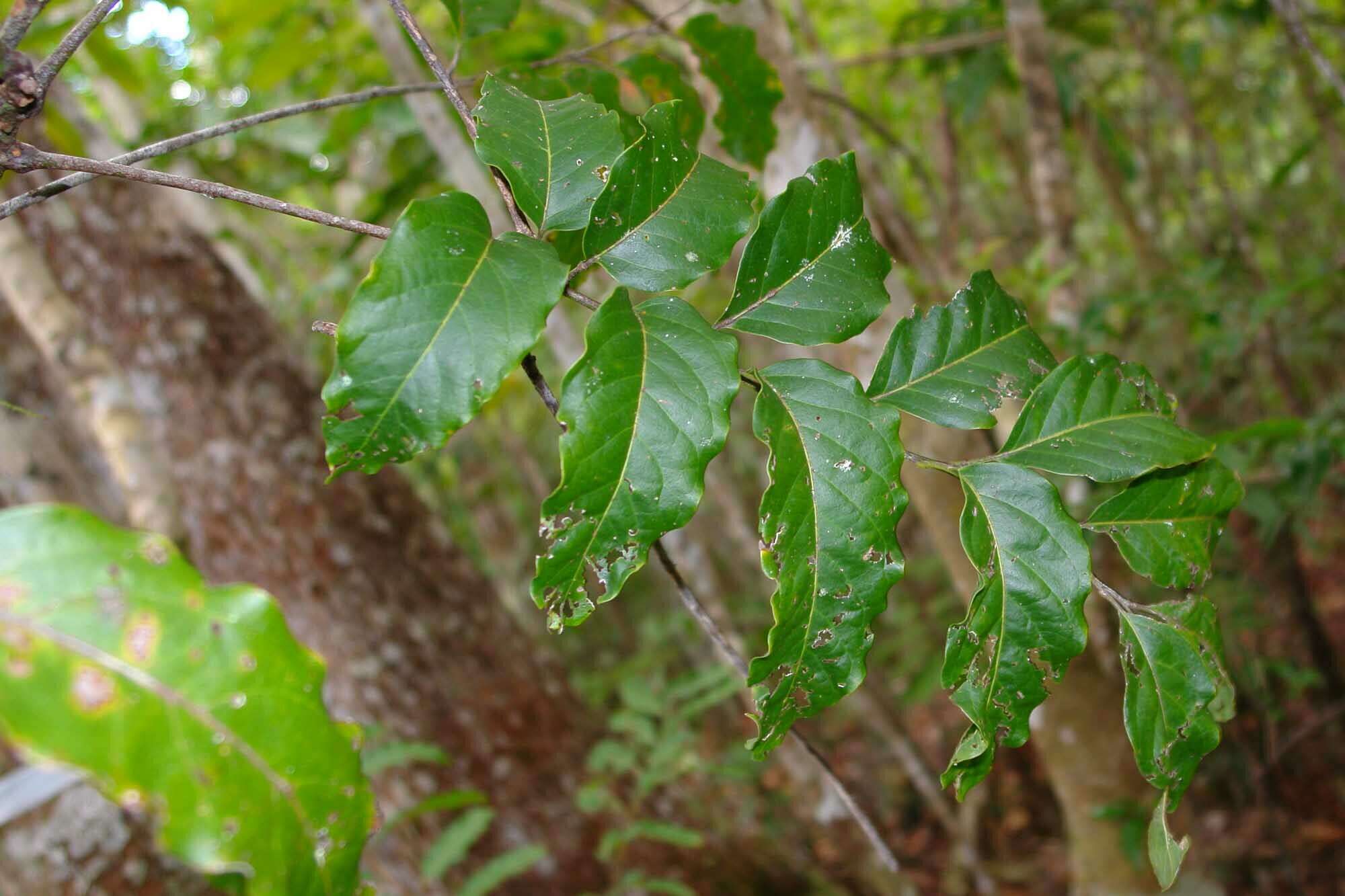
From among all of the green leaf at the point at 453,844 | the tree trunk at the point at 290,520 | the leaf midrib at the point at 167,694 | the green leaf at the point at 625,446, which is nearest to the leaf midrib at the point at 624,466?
the green leaf at the point at 625,446

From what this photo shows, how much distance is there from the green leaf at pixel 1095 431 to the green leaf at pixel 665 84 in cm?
74

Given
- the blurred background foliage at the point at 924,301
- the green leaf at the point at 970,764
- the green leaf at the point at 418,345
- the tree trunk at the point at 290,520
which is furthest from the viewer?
the tree trunk at the point at 290,520

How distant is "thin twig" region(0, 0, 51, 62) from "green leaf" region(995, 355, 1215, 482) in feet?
2.55

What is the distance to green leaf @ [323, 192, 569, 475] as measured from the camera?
0.61 metres

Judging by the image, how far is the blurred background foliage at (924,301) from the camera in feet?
8.09

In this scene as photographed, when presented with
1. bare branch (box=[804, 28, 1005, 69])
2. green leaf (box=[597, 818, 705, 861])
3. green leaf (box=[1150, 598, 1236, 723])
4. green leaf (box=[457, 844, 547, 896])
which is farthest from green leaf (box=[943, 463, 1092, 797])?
bare branch (box=[804, 28, 1005, 69])

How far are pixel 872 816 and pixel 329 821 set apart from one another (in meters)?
3.57

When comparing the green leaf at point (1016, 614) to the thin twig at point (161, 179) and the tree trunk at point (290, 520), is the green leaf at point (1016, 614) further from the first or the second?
the tree trunk at point (290, 520)

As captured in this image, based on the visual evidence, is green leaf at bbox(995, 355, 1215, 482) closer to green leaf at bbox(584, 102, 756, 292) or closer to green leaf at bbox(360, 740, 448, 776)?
green leaf at bbox(584, 102, 756, 292)

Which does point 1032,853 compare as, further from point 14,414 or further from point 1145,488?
point 14,414

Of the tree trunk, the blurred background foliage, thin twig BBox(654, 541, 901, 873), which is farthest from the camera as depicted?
the tree trunk

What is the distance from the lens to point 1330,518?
17.3 ft

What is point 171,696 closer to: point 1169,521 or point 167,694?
point 167,694

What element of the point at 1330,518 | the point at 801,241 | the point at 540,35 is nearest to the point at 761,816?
the point at 540,35
